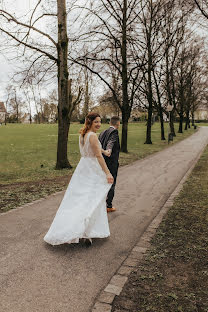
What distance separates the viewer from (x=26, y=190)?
27.6 feet

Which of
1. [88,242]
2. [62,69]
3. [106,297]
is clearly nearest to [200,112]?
[62,69]

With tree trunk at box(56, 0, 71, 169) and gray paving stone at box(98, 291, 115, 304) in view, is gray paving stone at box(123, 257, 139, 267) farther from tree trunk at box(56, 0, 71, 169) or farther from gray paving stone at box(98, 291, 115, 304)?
tree trunk at box(56, 0, 71, 169)

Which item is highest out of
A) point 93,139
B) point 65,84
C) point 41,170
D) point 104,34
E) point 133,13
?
point 133,13

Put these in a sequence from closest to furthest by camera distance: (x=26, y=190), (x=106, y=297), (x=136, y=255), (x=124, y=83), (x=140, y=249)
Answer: (x=106, y=297) → (x=136, y=255) → (x=140, y=249) → (x=26, y=190) → (x=124, y=83)

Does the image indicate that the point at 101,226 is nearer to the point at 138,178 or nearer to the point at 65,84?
the point at 138,178

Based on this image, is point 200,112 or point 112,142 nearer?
point 112,142

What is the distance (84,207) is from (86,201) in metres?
0.11

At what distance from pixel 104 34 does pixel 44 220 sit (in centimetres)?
1232

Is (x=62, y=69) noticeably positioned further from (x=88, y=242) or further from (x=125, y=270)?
(x=125, y=270)

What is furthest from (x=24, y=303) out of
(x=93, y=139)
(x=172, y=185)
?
(x=172, y=185)

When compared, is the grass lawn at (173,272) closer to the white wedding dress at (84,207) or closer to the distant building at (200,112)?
the white wedding dress at (84,207)

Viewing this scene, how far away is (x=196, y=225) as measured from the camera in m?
5.30

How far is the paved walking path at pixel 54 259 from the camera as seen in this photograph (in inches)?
120

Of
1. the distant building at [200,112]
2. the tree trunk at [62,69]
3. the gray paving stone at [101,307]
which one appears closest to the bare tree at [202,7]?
the tree trunk at [62,69]
